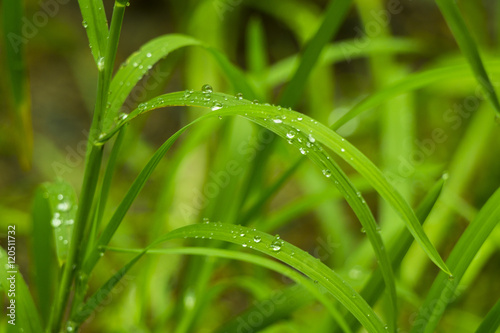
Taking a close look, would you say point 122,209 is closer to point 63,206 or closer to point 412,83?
point 63,206

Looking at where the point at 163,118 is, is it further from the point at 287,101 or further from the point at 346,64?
the point at 287,101

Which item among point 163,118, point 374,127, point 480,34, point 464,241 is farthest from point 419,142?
point 464,241

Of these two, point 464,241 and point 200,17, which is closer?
point 464,241

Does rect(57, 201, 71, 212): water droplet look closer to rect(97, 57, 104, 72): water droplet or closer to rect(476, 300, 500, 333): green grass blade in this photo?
rect(97, 57, 104, 72): water droplet

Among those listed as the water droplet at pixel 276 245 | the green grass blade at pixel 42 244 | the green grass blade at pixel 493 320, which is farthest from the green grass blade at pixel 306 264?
the green grass blade at pixel 42 244

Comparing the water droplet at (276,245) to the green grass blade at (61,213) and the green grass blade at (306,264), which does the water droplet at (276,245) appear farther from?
the green grass blade at (61,213)

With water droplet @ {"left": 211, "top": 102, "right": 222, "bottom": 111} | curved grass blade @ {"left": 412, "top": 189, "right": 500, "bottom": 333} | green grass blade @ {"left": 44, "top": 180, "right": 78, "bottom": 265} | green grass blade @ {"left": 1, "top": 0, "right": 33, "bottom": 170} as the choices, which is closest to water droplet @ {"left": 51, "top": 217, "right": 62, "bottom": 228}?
green grass blade @ {"left": 44, "top": 180, "right": 78, "bottom": 265}
